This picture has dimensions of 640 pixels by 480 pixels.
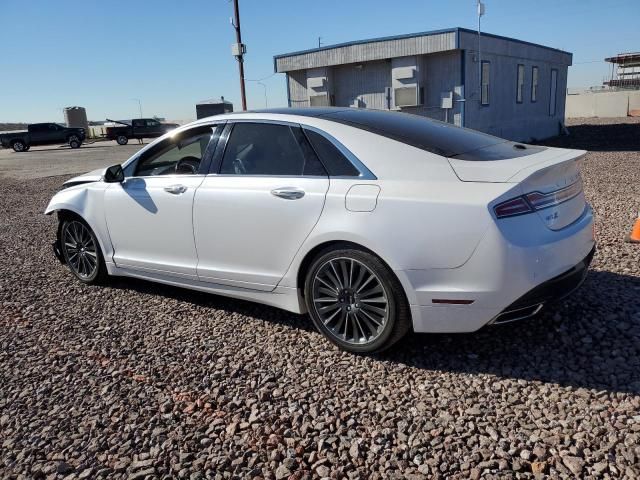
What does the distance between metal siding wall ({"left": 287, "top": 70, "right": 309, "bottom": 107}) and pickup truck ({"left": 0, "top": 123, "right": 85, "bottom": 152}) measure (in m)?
22.0

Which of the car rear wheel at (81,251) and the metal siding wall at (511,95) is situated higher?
the metal siding wall at (511,95)

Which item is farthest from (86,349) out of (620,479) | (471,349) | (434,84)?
(434,84)

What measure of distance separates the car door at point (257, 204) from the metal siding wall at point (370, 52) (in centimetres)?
1351

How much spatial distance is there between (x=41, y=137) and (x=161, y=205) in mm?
36376

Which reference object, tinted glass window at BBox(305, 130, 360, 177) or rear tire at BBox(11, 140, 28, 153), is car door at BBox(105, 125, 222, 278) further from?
rear tire at BBox(11, 140, 28, 153)

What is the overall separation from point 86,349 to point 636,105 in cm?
4507

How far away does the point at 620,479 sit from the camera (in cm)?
233

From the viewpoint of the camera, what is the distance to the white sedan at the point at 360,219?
120 inches

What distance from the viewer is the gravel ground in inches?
102

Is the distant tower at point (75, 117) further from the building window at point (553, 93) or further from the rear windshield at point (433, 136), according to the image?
the rear windshield at point (433, 136)

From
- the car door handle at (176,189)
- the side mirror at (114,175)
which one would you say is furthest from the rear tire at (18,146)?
the car door handle at (176,189)

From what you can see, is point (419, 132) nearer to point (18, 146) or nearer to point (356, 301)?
point (356, 301)

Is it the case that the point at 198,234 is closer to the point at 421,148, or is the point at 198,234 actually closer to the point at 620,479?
the point at 421,148

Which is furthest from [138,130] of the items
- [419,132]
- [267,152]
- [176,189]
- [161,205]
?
[419,132]
